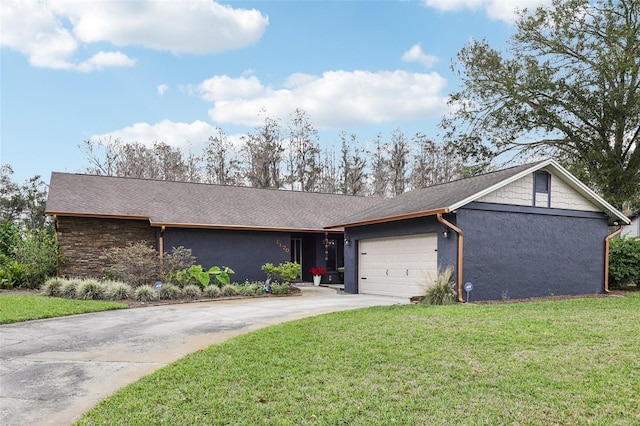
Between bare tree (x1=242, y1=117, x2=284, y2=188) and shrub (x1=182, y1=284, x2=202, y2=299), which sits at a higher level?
bare tree (x1=242, y1=117, x2=284, y2=188)

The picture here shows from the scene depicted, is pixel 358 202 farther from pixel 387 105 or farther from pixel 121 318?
pixel 121 318

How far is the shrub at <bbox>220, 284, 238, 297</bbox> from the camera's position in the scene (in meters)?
14.2

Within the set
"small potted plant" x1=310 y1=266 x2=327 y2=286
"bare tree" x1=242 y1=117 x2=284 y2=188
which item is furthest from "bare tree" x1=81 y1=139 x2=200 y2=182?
"small potted plant" x1=310 y1=266 x2=327 y2=286

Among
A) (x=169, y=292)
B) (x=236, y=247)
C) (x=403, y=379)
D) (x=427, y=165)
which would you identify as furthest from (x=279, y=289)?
(x=427, y=165)

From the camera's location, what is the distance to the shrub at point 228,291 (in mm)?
14224

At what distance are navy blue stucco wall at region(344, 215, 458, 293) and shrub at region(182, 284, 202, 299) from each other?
5.09 m

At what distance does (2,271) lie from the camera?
15125 mm

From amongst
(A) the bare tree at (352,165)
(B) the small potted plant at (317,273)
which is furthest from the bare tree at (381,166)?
(B) the small potted plant at (317,273)

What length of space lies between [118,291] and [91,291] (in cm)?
67

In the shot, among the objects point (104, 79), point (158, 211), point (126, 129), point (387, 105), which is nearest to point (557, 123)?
point (387, 105)

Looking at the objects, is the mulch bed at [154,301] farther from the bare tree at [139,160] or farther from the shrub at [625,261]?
the bare tree at [139,160]

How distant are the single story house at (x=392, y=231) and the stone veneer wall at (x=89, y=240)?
0.03m

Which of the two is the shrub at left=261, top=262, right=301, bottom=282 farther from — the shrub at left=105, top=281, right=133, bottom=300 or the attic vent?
the attic vent

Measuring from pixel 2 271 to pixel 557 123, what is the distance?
2243cm
